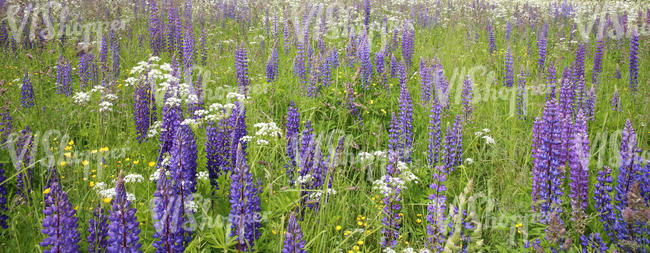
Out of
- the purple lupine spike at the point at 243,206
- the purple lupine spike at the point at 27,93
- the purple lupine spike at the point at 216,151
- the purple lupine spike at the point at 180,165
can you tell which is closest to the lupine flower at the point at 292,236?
the purple lupine spike at the point at 243,206

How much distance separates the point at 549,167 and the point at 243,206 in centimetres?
203

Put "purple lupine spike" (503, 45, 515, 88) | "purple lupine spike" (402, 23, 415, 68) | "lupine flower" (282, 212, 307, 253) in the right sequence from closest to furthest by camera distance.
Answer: "lupine flower" (282, 212, 307, 253) → "purple lupine spike" (503, 45, 515, 88) → "purple lupine spike" (402, 23, 415, 68)

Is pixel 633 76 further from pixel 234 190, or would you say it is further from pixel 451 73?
pixel 234 190

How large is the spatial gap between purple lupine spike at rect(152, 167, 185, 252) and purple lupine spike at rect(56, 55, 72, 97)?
3747 millimetres

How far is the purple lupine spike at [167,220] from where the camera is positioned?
1.99 metres

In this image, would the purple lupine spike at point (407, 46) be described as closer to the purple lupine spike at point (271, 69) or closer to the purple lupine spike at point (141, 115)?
the purple lupine spike at point (271, 69)

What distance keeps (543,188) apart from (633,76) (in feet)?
12.6

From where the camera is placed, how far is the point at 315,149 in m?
2.96

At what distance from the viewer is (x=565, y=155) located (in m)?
2.96

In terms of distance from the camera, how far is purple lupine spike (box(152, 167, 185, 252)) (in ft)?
6.52

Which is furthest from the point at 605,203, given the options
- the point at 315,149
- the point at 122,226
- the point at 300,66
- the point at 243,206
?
the point at 300,66

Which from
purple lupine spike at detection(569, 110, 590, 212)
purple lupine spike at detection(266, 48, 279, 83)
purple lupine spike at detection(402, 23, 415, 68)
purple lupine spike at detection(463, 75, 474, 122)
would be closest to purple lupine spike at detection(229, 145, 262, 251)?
purple lupine spike at detection(569, 110, 590, 212)

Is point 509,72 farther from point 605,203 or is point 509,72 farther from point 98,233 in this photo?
point 98,233

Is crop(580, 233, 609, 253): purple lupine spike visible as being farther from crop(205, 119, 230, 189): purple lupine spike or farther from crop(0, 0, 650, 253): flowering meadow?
crop(205, 119, 230, 189): purple lupine spike
